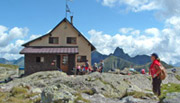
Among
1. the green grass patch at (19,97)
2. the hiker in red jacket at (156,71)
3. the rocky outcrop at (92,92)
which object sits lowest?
the green grass patch at (19,97)

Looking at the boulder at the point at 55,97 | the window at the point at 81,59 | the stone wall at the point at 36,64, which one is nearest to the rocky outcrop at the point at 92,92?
the boulder at the point at 55,97

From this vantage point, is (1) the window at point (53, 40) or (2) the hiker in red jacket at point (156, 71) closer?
(2) the hiker in red jacket at point (156, 71)

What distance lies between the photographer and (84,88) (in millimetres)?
11445

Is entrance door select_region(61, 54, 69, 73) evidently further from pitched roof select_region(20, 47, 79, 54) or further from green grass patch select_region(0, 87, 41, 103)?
green grass patch select_region(0, 87, 41, 103)

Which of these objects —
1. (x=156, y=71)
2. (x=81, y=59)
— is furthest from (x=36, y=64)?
(x=156, y=71)

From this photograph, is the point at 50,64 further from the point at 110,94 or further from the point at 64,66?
the point at 110,94

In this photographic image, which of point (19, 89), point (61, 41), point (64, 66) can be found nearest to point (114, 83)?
Answer: point (19, 89)

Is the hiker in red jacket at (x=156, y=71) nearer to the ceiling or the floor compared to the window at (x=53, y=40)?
nearer to the floor

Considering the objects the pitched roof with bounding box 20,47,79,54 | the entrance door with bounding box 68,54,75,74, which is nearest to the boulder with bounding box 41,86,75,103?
the pitched roof with bounding box 20,47,79,54

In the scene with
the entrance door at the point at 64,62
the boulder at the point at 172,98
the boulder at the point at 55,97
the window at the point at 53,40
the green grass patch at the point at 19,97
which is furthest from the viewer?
the window at the point at 53,40

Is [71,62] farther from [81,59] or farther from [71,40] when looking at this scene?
[71,40]

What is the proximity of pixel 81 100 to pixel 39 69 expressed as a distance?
2259cm

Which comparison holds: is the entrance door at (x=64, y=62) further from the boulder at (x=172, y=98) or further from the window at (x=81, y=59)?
the boulder at (x=172, y=98)

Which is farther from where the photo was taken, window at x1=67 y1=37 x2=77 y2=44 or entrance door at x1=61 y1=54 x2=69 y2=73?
window at x1=67 y1=37 x2=77 y2=44
